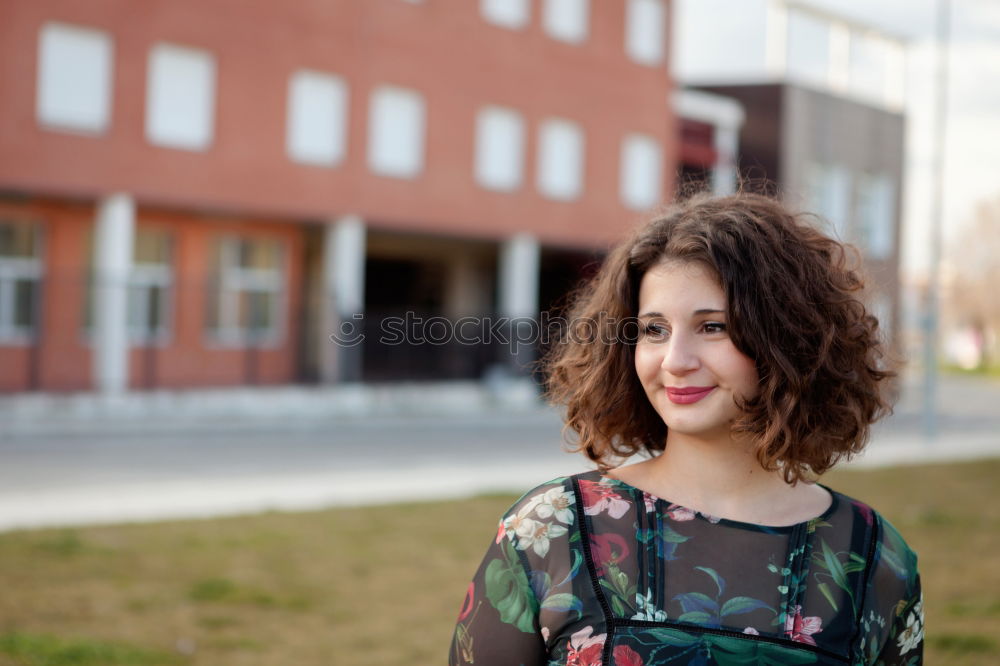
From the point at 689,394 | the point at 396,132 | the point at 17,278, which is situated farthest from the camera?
the point at 396,132

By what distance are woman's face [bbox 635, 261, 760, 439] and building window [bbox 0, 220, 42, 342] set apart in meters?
18.1

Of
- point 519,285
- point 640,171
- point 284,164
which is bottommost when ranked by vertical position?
point 519,285

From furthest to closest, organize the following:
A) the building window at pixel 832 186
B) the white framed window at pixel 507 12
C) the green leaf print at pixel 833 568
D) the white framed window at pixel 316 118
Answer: the building window at pixel 832 186
the white framed window at pixel 507 12
the white framed window at pixel 316 118
the green leaf print at pixel 833 568

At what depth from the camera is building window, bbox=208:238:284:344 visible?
21.4 meters

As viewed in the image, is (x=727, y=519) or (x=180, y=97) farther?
(x=180, y=97)

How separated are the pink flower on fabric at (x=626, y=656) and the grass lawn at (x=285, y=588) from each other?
3.58 meters

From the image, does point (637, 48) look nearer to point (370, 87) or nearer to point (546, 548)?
point (370, 87)

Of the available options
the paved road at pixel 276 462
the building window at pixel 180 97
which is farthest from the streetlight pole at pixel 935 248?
Result: the building window at pixel 180 97

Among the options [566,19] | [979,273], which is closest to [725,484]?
[566,19]

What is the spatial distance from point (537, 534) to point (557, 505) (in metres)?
0.07

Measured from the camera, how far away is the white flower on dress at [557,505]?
203 cm

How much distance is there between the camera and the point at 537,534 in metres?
2.01

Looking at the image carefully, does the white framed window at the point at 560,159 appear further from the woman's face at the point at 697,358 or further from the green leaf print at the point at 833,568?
the green leaf print at the point at 833,568

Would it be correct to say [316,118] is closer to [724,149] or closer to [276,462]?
[276,462]
